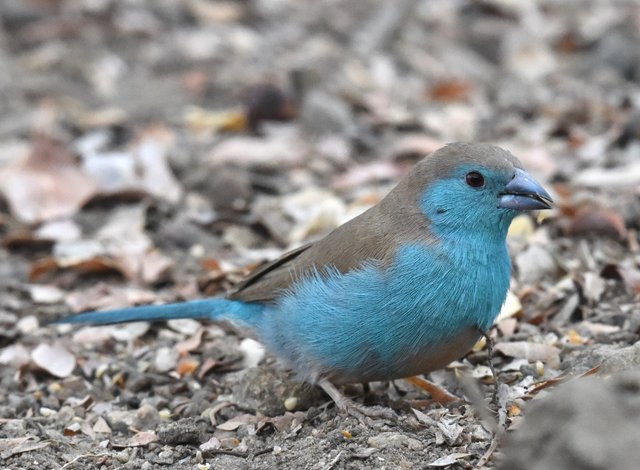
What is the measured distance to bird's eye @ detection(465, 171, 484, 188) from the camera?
3451 millimetres

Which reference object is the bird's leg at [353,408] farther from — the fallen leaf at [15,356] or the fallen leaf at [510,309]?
the fallen leaf at [15,356]

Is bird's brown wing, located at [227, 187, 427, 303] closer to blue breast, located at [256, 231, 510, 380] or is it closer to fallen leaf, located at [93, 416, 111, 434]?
blue breast, located at [256, 231, 510, 380]

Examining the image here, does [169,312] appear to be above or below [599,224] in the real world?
above

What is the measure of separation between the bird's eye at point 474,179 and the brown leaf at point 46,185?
9.25ft

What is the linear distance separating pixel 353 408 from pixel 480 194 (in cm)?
84

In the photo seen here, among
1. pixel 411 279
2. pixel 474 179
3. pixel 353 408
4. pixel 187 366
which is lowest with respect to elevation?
pixel 353 408

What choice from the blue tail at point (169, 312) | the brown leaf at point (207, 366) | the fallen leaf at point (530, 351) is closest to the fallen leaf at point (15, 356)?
the blue tail at point (169, 312)

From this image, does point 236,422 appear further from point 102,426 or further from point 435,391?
point 435,391

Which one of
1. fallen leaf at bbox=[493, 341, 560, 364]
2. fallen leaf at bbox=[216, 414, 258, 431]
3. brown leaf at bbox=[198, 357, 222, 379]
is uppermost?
brown leaf at bbox=[198, 357, 222, 379]

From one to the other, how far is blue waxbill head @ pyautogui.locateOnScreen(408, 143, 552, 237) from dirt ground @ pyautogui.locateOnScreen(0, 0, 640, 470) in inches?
22.3

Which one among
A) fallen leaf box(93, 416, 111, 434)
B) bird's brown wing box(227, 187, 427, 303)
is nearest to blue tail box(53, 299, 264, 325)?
bird's brown wing box(227, 187, 427, 303)

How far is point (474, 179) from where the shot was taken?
3.46 m

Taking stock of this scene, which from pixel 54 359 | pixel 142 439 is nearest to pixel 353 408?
pixel 142 439

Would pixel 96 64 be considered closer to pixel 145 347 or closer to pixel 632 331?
pixel 145 347
